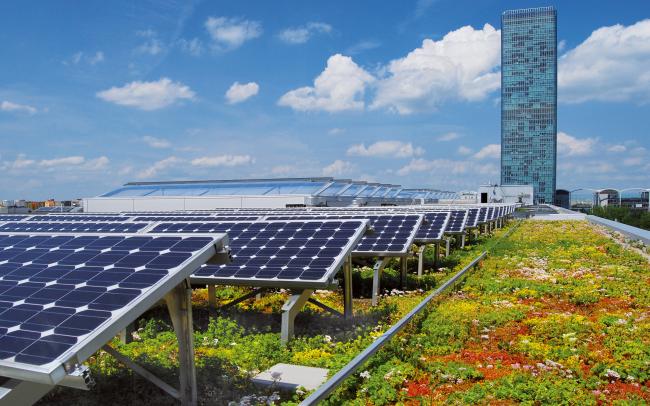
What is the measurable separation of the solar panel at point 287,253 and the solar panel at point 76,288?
3.44 meters

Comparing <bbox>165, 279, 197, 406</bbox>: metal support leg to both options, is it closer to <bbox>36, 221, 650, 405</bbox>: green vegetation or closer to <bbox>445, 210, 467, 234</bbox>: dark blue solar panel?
<bbox>36, 221, 650, 405</bbox>: green vegetation

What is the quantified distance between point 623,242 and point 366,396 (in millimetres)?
25991

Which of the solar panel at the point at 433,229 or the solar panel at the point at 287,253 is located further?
the solar panel at the point at 433,229

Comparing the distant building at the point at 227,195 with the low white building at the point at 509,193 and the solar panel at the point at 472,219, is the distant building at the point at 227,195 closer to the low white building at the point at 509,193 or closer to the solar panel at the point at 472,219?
the solar panel at the point at 472,219

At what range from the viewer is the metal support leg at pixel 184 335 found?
694cm

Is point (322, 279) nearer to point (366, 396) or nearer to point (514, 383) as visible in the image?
point (366, 396)

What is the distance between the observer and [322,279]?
10.1 m

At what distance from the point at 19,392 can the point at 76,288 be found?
5.05ft

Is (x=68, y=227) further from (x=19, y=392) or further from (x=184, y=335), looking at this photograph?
(x=19, y=392)

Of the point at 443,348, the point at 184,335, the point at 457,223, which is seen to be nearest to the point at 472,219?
the point at 457,223

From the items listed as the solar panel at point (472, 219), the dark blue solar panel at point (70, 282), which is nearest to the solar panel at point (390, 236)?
the dark blue solar panel at point (70, 282)

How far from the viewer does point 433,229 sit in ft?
69.0

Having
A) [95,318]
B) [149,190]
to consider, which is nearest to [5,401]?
[95,318]

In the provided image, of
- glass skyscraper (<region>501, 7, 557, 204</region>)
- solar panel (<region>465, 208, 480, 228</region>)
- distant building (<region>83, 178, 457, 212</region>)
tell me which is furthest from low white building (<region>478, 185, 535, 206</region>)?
solar panel (<region>465, 208, 480, 228</region>)
